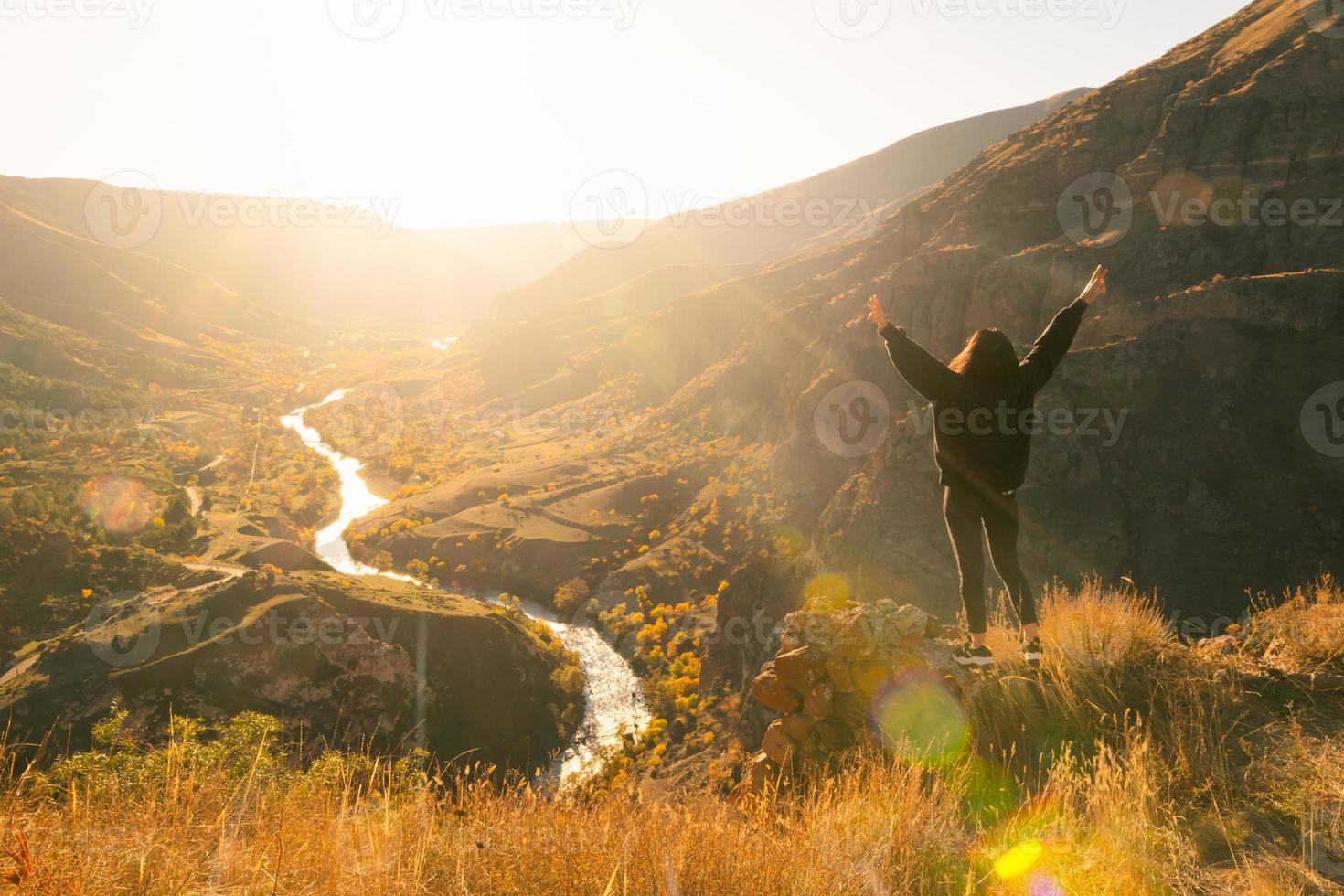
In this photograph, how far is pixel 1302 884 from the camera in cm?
337

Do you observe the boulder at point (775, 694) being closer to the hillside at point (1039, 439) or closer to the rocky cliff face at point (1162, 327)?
the hillside at point (1039, 439)

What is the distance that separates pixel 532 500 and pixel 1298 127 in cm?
5711

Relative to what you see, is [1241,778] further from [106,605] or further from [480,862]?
[106,605]

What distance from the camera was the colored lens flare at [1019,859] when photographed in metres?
3.75

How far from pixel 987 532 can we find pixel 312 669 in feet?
91.1

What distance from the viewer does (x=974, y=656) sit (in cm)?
699

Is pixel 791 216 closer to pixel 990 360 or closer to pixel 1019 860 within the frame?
pixel 990 360

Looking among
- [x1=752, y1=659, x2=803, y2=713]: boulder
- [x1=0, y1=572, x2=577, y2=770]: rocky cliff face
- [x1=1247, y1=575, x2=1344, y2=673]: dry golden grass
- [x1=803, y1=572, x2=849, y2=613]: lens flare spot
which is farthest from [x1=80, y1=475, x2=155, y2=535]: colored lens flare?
[x1=1247, y1=575, x2=1344, y2=673]: dry golden grass

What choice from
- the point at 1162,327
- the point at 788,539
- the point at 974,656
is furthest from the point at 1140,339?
the point at 974,656

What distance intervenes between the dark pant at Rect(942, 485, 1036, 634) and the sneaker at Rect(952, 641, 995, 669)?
21.5 inches

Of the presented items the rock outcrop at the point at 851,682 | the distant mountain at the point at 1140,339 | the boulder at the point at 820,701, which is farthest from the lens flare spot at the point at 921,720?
the distant mountain at the point at 1140,339

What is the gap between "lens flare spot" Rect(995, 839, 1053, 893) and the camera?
12.3ft

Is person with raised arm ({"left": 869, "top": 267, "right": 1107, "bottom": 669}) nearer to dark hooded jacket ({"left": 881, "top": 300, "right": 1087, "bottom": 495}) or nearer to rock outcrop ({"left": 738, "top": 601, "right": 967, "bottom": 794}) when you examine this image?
dark hooded jacket ({"left": 881, "top": 300, "right": 1087, "bottom": 495})

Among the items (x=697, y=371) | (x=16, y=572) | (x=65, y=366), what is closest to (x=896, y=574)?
(x=16, y=572)
